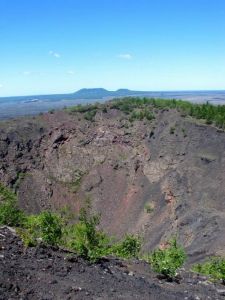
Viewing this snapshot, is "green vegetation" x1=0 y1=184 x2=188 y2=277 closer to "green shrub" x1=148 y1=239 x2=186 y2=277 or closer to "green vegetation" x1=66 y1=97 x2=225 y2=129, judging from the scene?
"green shrub" x1=148 y1=239 x2=186 y2=277

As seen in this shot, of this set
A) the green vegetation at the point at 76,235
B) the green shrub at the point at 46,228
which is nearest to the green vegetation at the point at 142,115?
the green vegetation at the point at 76,235

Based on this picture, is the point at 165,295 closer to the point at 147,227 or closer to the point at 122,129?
the point at 147,227

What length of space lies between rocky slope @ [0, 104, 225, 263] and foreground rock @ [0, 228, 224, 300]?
35964 millimetres

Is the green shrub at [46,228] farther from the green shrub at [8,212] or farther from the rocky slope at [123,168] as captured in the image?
the rocky slope at [123,168]

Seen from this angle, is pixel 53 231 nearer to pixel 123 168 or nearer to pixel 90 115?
pixel 123 168

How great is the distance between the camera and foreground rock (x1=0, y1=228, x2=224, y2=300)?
629 inches

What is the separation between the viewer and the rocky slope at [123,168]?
2571 inches

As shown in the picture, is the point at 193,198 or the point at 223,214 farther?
the point at 193,198

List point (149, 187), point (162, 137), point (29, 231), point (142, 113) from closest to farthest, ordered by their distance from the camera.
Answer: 1. point (29, 231)
2. point (149, 187)
3. point (162, 137)
4. point (142, 113)

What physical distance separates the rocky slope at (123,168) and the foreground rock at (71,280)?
36.0 metres

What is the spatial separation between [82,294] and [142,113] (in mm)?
68898

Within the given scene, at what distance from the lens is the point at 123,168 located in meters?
77.8

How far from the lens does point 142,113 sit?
276 feet

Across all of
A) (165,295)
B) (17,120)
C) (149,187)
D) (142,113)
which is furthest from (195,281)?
(17,120)
